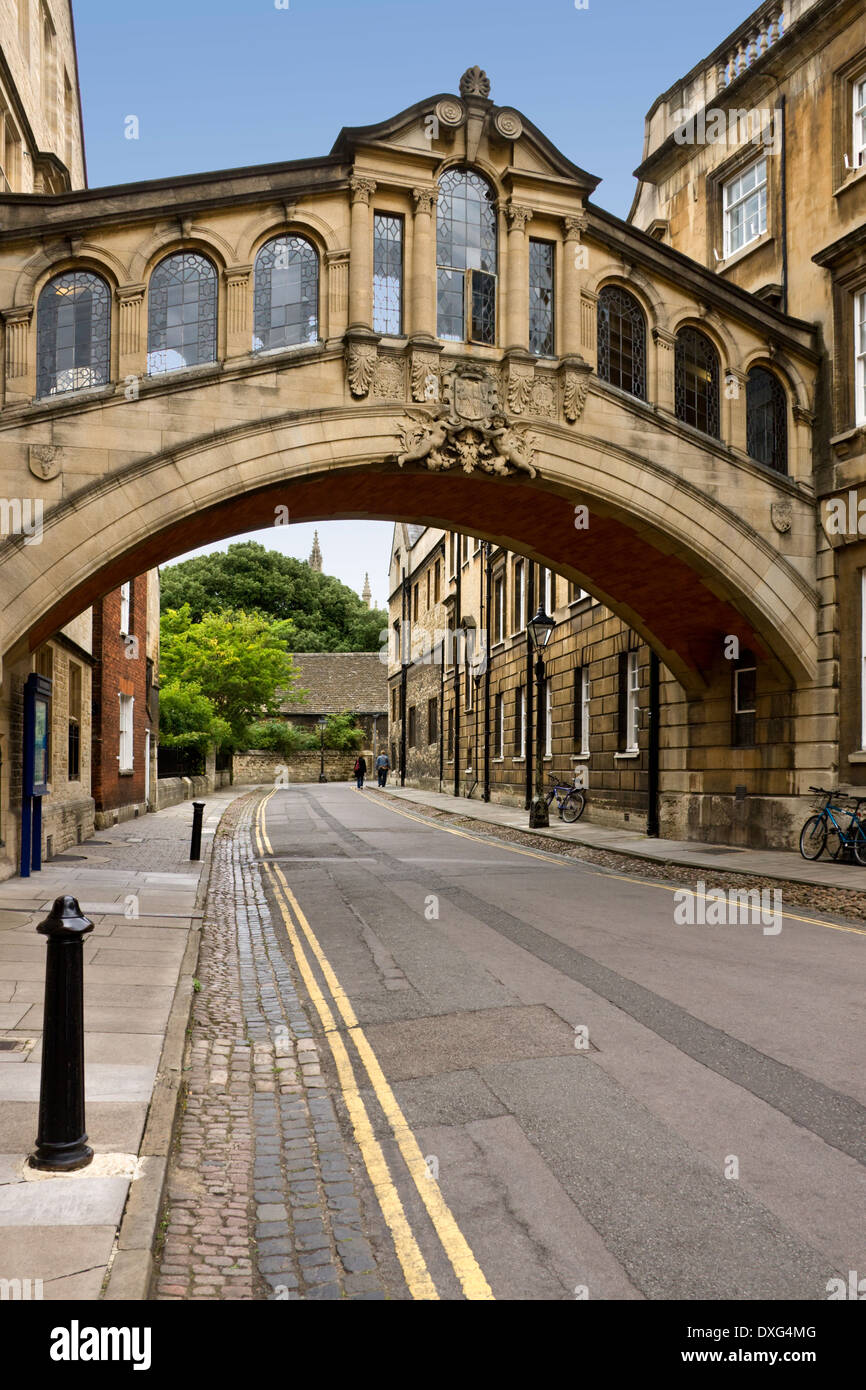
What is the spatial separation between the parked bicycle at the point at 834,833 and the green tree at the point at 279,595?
2336 inches

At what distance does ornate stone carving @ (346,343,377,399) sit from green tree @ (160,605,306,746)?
3230 cm

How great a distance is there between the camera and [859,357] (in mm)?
18047

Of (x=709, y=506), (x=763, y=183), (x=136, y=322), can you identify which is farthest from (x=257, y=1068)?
(x=763, y=183)

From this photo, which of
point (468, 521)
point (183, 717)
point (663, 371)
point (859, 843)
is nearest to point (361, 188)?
point (663, 371)

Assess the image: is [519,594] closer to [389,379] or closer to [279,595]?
[389,379]

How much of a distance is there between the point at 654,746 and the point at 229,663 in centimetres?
3042

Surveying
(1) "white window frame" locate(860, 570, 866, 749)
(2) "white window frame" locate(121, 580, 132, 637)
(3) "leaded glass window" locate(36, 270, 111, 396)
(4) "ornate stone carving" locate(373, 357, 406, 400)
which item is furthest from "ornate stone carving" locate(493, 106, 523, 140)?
(2) "white window frame" locate(121, 580, 132, 637)

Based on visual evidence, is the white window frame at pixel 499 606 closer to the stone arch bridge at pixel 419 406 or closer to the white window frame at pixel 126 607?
the white window frame at pixel 126 607

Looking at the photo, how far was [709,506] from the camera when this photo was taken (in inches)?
703

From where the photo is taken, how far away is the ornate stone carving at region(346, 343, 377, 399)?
15.8 metres

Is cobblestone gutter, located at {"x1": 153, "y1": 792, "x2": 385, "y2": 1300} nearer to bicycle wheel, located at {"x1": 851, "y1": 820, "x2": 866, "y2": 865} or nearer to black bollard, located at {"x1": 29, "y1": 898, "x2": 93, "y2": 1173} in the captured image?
black bollard, located at {"x1": 29, "y1": 898, "x2": 93, "y2": 1173}

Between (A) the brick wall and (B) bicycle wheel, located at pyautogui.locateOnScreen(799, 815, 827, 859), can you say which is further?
(A) the brick wall

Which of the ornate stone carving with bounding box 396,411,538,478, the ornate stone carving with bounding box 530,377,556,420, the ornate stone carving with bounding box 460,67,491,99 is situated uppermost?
the ornate stone carving with bounding box 460,67,491,99
